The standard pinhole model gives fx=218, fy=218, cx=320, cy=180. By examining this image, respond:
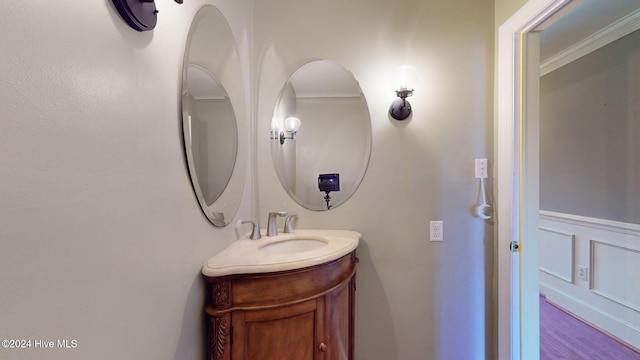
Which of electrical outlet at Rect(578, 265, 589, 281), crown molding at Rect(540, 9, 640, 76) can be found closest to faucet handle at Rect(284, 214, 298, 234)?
electrical outlet at Rect(578, 265, 589, 281)

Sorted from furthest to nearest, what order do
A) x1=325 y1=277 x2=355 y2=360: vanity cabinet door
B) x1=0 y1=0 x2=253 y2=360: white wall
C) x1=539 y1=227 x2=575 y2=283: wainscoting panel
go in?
x1=539 y1=227 x2=575 y2=283: wainscoting panel
x1=325 y1=277 x2=355 y2=360: vanity cabinet door
x1=0 y1=0 x2=253 y2=360: white wall

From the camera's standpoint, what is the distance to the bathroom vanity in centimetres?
89

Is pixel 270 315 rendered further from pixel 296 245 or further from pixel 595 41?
pixel 595 41

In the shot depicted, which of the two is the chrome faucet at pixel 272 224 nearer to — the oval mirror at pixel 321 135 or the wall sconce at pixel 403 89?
the oval mirror at pixel 321 135

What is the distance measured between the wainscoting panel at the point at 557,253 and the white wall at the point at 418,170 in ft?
5.47

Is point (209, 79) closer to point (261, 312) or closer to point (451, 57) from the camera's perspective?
point (261, 312)

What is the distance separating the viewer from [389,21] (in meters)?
1.44

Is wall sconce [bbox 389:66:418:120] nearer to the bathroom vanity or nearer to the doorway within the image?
the doorway

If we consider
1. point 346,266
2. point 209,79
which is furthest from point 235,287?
point 209,79

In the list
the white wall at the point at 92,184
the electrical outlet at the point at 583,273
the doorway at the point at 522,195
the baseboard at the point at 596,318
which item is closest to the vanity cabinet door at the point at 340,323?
the white wall at the point at 92,184

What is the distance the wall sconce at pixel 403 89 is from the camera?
4.46ft

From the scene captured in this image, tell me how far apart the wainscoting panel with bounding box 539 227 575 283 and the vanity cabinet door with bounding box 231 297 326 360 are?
9.33 feet

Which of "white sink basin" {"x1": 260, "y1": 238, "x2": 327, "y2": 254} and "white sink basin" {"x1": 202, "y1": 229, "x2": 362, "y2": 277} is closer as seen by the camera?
"white sink basin" {"x1": 202, "y1": 229, "x2": 362, "y2": 277}

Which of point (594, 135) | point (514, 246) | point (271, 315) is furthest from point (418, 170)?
point (594, 135)
